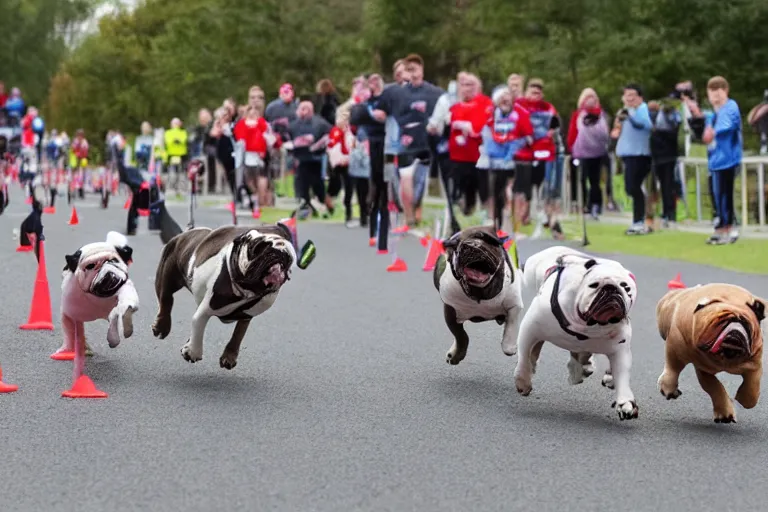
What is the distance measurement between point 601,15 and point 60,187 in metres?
17.8

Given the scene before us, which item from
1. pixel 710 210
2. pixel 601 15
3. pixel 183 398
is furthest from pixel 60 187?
pixel 183 398

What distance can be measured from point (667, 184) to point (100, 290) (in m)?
14.7

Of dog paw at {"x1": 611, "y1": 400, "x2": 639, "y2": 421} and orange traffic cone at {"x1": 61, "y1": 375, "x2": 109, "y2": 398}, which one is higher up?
orange traffic cone at {"x1": 61, "y1": 375, "x2": 109, "y2": 398}

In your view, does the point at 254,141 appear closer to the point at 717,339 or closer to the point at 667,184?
the point at 667,184

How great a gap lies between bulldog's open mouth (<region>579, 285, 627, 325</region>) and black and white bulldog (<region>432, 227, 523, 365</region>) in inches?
42.2

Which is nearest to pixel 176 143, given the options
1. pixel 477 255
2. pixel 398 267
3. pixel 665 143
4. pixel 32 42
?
pixel 665 143

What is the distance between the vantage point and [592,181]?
23.9 m

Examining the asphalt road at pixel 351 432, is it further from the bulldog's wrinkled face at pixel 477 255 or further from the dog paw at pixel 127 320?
the bulldog's wrinkled face at pixel 477 255

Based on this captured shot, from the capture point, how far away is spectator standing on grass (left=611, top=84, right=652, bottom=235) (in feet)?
69.9

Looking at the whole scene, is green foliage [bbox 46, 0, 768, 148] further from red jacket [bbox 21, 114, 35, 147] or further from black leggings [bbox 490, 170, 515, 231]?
black leggings [bbox 490, 170, 515, 231]

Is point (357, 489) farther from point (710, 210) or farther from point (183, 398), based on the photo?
point (710, 210)

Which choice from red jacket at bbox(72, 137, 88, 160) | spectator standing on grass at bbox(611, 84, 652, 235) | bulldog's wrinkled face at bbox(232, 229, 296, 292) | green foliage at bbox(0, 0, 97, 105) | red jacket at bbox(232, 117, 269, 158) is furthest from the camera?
green foliage at bbox(0, 0, 97, 105)

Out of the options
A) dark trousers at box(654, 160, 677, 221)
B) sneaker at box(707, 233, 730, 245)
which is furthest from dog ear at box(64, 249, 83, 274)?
dark trousers at box(654, 160, 677, 221)

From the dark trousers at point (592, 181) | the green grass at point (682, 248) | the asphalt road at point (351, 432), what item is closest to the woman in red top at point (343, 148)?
the dark trousers at point (592, 181)
